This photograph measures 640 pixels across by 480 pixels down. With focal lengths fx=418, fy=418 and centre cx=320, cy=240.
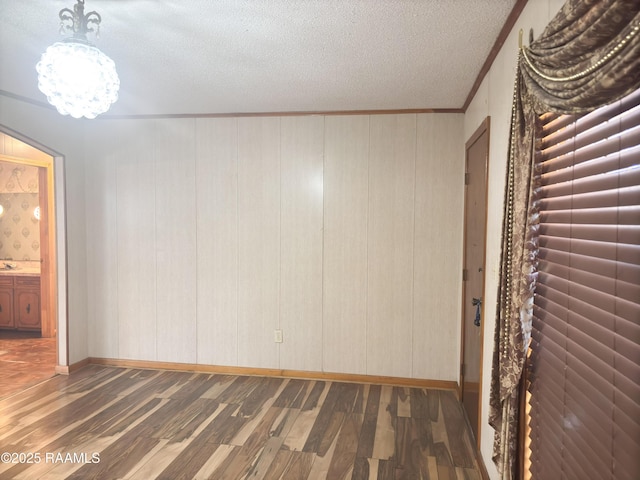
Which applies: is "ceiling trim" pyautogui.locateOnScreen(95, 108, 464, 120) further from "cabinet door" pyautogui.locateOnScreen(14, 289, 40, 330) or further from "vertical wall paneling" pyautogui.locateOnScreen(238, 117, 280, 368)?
"cabinet door" pyautogui.locateOnScreen(14, 289, 40, 330)

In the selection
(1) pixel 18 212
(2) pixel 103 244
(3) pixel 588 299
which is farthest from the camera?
(1) pixel 18 212

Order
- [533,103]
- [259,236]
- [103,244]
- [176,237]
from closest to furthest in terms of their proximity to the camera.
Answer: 1. [533,103]
2. [259,236]
3. [176,237]
4. [103,244]

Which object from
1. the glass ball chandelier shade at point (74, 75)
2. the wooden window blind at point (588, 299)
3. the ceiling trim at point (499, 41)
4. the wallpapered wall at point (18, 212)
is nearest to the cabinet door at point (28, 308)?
the wallpapered wall at point (18, 212)

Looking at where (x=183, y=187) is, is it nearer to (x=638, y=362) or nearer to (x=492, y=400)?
(x=492, y=400)

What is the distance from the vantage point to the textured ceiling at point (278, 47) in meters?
2.04

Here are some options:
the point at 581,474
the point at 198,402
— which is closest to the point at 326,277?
the point at 198,402

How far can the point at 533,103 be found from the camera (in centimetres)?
146

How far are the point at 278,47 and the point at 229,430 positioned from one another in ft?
8.71

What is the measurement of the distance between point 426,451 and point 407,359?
45.0 inches

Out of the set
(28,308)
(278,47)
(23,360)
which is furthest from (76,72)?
(28,308)

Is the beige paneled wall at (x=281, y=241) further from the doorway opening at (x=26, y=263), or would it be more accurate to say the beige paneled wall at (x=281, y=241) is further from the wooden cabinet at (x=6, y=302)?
the wooden cabinet at (x=6, y=302)

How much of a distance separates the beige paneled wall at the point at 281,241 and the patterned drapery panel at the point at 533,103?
206cm

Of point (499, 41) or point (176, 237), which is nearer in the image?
point (499, 41)

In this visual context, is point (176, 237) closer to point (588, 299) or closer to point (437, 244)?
point (437, 244)
